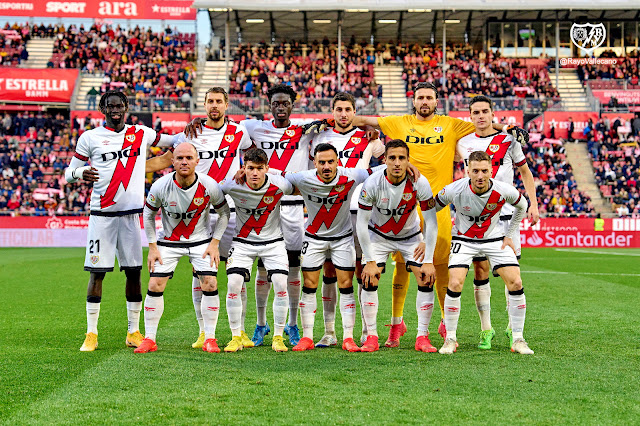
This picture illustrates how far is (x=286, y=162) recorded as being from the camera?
7863 millimetres

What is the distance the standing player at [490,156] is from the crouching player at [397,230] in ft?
2.21

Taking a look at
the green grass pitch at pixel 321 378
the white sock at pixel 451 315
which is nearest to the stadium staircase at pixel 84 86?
the green grass pitch at pixel 321 378

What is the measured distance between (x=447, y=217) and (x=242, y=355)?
8.21ft

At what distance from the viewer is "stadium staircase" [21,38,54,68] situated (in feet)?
126

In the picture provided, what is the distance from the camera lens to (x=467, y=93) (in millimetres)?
34312

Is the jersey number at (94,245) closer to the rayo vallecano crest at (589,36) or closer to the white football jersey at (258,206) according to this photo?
the white football jersey at (258,206)

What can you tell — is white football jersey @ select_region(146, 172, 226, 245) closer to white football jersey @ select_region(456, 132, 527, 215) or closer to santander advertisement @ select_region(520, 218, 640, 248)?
white football jersey @ select_region(456, 132, 527, 215)

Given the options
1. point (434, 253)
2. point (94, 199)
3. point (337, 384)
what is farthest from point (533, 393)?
point (94, 199)

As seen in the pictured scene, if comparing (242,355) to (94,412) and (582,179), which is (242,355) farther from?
(582,179)

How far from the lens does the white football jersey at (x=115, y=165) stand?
7.25 metres

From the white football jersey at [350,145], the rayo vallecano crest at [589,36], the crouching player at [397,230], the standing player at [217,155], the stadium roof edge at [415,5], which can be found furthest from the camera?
the rayo vallecano crest at [589,36]

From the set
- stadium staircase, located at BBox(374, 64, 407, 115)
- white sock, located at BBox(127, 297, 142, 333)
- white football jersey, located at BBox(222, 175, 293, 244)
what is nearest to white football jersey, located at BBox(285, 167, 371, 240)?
white football jersey, located at BBox(222, 175, 293, 244)

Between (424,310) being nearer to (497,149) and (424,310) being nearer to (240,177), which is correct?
(497,149)

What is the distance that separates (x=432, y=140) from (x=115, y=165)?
3163mm
